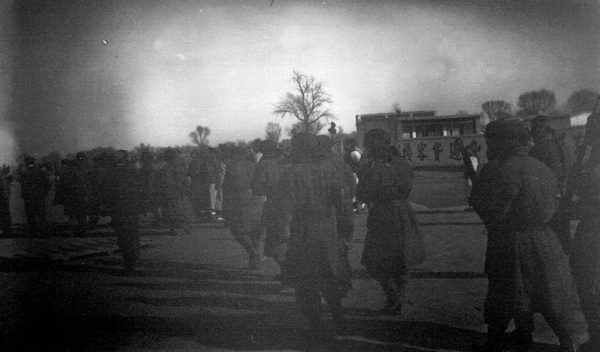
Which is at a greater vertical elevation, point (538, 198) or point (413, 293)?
point (538, 198)

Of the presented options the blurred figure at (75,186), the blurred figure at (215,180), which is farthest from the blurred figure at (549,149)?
the blurred figure at (75,186)

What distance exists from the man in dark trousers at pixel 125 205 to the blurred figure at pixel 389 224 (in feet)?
13.2

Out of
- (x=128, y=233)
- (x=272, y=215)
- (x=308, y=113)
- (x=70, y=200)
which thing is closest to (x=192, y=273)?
(x=128, y=233)

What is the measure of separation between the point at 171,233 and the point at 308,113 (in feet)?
18.3

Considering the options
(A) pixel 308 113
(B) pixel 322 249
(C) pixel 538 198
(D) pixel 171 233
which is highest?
(A) pixel 308 113

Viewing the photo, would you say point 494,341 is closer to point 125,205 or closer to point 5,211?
point 125,205

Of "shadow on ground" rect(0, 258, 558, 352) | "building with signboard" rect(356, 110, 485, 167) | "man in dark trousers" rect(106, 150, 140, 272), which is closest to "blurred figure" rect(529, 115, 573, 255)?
"shadow on ground" rect(0, 258, 558, 352)

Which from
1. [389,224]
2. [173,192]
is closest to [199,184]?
[173,192]

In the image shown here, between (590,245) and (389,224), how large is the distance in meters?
1.74

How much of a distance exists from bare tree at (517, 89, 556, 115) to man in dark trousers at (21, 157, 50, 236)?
57.0 metres

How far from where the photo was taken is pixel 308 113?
15492mm

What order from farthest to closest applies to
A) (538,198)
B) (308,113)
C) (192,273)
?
(308,113) → (192,273) → (538,198)

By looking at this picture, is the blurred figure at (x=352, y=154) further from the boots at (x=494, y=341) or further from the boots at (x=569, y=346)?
the boots at (x=569, y=346)

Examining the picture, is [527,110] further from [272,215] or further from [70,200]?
[272,215]
